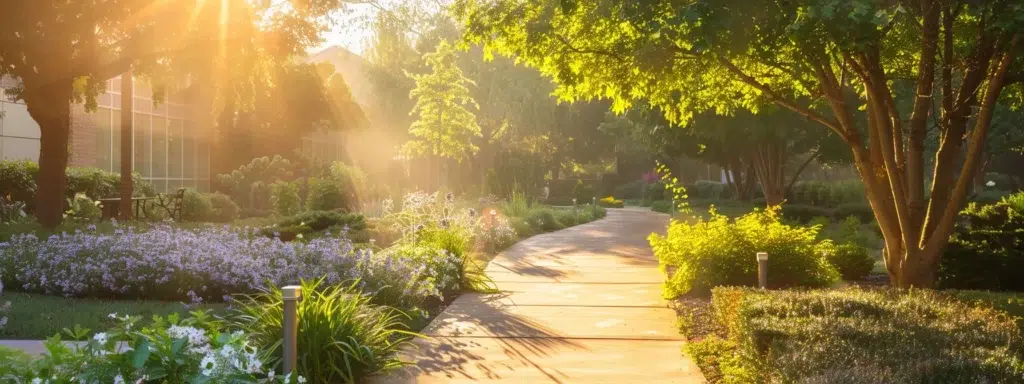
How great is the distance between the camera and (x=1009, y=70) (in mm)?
10125

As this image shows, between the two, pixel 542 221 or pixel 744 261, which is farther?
pixel 542 221

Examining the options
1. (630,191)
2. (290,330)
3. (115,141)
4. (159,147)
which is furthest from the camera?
(630,191)

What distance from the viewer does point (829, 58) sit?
10.5 metres

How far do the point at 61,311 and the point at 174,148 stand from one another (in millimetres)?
28586

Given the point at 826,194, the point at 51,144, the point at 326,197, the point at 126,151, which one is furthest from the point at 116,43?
the point at 826,194

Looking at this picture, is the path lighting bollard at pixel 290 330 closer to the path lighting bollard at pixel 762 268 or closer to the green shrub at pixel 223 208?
the path lighting bollard at pixel 762 268

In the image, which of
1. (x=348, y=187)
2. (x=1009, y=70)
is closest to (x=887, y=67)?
(x=1009, y=70)

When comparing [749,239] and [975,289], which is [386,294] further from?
[975,289]

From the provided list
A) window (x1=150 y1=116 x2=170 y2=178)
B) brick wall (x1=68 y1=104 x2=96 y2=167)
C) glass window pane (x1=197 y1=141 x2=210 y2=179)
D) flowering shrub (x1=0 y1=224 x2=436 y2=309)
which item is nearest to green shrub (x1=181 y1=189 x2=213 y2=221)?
brick wall (x1=68 y1=104 x2=96 y2=167)

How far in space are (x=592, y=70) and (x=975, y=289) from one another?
19.7 feet

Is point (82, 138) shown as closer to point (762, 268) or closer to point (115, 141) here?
point (115, 141)

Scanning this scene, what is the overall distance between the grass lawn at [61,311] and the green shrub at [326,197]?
1675cm

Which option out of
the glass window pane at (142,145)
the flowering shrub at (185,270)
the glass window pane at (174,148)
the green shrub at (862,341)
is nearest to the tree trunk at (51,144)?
the flowering shrub at (185,270)

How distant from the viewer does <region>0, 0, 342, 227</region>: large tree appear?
712 inches
